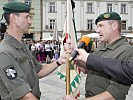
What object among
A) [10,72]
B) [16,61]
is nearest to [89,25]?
[16,61]

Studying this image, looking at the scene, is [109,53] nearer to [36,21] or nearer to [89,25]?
[36,21]

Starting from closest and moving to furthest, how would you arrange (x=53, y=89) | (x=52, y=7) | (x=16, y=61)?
(x=16, y=61) < (x=53, y=89) < (x=52, y=7)

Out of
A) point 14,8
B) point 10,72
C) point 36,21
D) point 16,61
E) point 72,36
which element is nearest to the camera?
point 10,72

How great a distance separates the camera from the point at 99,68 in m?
1.97

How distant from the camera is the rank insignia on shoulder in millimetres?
2203

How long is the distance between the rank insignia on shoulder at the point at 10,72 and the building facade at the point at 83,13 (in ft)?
115

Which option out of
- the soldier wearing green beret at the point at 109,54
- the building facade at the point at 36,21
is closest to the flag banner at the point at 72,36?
the soldier wearing green beret at the point at 109,54

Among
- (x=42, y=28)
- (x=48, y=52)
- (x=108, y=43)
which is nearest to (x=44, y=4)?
(x=42, y=28)

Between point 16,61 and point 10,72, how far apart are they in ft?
0.46

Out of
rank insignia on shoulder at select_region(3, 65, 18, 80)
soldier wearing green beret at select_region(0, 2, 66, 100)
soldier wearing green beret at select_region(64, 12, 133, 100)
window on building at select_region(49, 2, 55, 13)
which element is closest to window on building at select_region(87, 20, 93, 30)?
window on building at select_region(49, 2, 55, 13)

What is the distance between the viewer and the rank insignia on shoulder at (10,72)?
2203 millimetres

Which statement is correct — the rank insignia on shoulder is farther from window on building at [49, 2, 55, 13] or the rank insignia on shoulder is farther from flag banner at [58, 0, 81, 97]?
window on building at [49, 2, 55, 13]

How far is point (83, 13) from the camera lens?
127ft

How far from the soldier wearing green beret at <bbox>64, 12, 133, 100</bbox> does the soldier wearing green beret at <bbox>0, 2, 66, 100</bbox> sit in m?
0.38
